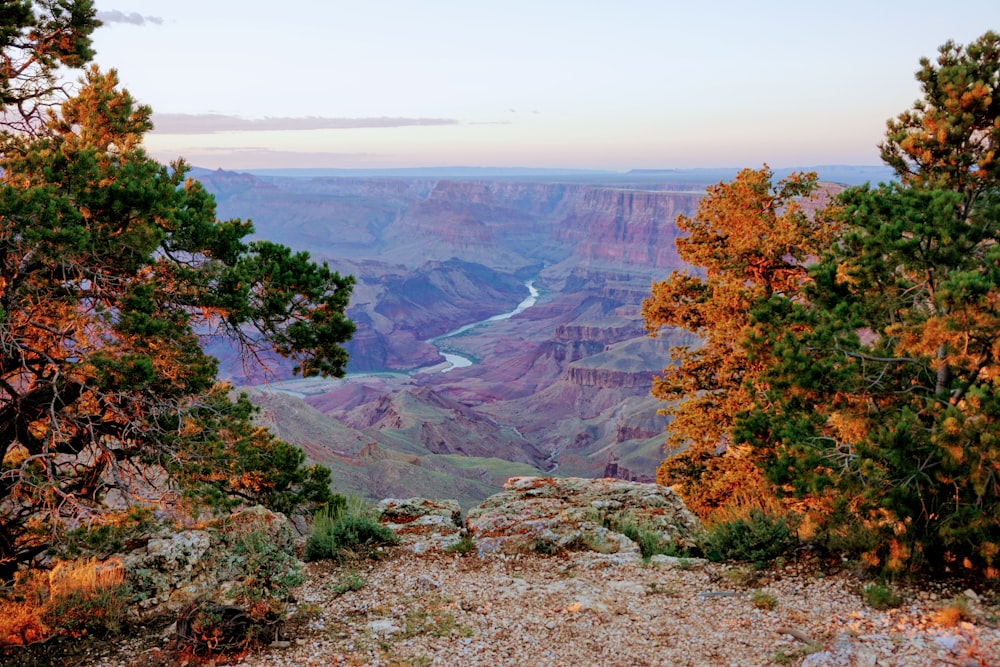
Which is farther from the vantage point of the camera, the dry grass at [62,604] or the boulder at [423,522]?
the boulder at [423,522]

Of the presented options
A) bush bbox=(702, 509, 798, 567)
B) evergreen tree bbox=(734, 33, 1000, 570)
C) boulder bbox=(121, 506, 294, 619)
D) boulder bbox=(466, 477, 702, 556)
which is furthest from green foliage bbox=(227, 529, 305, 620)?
evergreen tree bbox=(734, 33, 1000, 570)

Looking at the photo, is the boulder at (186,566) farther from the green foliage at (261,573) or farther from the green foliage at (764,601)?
the green foliage at (764,601)

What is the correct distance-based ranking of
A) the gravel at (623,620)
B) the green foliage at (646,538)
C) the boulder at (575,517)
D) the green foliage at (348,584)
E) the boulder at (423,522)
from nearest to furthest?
1. the gravel at (623,620)
2. the green foliage at (348,584)
3. the green foliage at (646,538)
4. the boulder at (575,517)
5. the boulder at (423,522)

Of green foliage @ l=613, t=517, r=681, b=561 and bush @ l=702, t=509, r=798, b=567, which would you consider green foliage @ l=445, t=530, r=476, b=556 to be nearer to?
green foliage @ l=613, t=517, r=681, b=561

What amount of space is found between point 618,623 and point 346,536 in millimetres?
4549

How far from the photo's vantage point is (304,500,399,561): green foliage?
9242mm

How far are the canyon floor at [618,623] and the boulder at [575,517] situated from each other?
4.16 feet

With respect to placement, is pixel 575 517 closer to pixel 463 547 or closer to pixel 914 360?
pixel 463 547

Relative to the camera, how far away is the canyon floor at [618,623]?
5793 millimetres

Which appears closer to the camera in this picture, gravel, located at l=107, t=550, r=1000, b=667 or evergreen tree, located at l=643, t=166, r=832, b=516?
gravel, located at l=107, t=550, r=1000, b=667

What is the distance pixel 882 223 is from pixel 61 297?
9.68m

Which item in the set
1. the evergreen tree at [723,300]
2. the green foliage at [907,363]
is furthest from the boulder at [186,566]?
the evergreen tree at [723,300]

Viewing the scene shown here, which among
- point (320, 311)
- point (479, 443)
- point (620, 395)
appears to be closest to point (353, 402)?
point (479, 443)

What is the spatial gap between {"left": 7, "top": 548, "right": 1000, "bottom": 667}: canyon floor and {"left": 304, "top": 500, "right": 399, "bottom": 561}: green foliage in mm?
605
